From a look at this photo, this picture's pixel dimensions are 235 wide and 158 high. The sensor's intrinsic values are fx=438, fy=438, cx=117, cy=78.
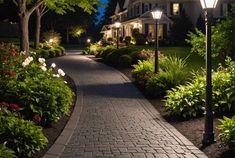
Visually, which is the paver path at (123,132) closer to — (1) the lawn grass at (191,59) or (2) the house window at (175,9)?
(1) the lawn grass at (191,59)

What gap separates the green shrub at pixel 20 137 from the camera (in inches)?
285

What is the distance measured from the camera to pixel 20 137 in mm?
7352

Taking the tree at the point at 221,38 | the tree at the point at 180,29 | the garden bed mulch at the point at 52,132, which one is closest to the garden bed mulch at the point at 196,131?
the garden bed mulch at the point at 52,132

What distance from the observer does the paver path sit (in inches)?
308

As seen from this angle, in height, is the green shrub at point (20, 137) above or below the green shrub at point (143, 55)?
below

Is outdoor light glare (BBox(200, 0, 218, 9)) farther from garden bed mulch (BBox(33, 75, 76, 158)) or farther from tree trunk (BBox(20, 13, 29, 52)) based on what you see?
tree trunk (BBox(20, 13, 29, 52))

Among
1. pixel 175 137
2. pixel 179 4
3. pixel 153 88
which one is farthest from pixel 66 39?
pixel 175 137

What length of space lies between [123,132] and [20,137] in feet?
9.09

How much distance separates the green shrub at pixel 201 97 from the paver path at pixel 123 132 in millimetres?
577

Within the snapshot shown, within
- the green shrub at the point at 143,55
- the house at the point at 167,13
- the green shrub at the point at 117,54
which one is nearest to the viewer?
the green shrub at the point at 143,55

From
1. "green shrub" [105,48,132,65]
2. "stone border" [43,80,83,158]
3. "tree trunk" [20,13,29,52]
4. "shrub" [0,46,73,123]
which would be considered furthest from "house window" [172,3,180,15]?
"shrub" [0,46,73,123]

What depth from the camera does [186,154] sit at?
7691mm

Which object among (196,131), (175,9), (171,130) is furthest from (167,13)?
(196,131)

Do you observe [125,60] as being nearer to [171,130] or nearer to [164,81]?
[164,81]
